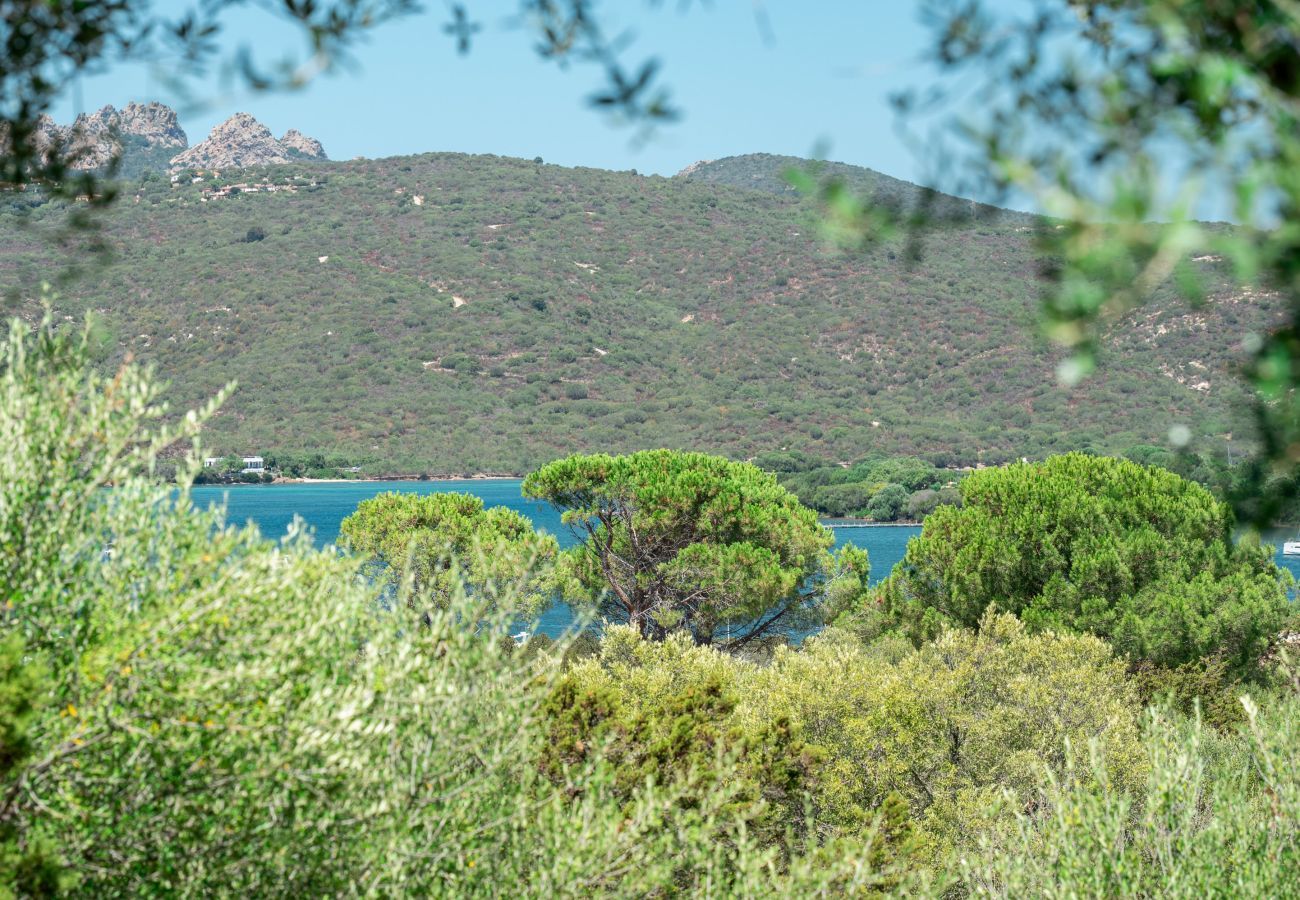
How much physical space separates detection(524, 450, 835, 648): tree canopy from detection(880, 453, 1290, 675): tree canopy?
11.7ft

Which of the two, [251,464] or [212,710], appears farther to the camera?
[251,464]

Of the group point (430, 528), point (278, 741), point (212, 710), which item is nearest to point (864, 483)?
point (430, 528)

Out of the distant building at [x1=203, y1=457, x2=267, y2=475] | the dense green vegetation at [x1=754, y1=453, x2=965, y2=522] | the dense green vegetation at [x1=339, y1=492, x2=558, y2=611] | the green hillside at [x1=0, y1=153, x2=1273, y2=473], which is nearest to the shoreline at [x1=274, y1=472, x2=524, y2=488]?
the green hillside at [x1=0, y1=153, x2=1273, y2=473]

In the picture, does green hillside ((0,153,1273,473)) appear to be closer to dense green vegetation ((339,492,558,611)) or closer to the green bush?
dense green vegetation ((339,492,558,611))

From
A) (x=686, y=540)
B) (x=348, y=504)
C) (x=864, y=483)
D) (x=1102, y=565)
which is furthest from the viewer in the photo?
(x=348, y=504)

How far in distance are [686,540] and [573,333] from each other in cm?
8798

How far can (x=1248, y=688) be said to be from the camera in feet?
91.5

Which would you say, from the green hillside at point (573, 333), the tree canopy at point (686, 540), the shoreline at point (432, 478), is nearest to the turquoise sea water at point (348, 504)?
the shoreline at point (432, 478)

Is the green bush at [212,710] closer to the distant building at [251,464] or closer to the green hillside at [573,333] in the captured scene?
the green hillside at [573,333]

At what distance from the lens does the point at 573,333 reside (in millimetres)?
121688

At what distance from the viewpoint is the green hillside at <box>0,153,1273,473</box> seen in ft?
331

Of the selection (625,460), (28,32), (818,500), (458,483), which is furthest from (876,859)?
(458,483)

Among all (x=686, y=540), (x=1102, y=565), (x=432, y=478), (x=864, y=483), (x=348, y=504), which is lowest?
(x=348, y=504)

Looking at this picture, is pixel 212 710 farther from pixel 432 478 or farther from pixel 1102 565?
pixel 432 478
